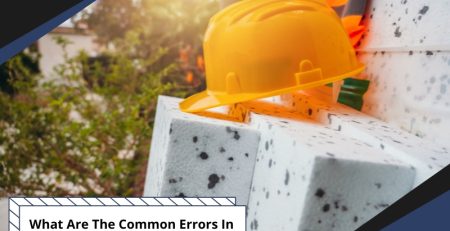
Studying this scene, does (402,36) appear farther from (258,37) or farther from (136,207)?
(136,207)

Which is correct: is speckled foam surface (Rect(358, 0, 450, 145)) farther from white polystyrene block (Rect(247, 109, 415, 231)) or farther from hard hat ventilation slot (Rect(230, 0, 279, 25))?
hard hat ventilation slot (Rect(230, 0, 279, 25))

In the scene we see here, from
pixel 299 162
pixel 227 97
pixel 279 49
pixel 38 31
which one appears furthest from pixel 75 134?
pixel 299 162

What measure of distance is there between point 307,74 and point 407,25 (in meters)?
0.25

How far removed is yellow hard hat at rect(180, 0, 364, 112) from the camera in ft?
2.45

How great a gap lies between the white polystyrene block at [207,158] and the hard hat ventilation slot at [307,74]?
0.16m

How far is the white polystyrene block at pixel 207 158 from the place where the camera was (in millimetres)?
698

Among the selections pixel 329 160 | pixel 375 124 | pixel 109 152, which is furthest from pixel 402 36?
pixel 109 152

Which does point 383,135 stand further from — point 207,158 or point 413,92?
point 207,158

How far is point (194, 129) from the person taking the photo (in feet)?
2.28

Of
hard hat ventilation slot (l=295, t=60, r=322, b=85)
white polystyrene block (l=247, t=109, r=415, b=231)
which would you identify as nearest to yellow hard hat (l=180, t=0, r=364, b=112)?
hard hat ventilation slot (l=295, t=60, r=322, b=85)

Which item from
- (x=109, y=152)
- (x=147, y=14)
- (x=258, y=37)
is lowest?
(x=109, y=152)

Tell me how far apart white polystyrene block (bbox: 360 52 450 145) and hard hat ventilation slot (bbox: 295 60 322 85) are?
0.56ft

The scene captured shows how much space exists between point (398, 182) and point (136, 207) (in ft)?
1.58

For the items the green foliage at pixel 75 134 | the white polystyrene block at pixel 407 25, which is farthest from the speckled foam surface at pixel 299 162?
the green foliage at pixel 75 134
